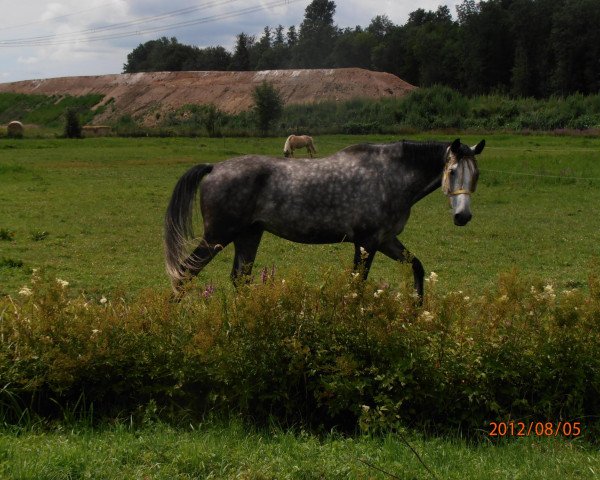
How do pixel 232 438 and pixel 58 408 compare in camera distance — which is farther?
pixel 58 408

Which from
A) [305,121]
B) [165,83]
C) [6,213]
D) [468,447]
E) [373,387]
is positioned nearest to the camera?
[468,447]

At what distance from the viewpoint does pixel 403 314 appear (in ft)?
18.6

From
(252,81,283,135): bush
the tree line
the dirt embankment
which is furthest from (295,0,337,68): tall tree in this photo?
(252,81,283,135): bush

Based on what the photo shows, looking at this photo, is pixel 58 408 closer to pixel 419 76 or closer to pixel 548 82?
pixel 548 82

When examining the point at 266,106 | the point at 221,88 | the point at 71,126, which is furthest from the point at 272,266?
the point at 221,88

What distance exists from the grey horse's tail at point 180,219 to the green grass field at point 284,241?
1.21m

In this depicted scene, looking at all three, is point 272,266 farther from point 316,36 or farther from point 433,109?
point 316,36

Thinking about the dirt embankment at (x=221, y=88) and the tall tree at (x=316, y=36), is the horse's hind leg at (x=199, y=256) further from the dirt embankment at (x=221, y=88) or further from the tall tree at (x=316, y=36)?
the tall tree at (x=316, y=36)

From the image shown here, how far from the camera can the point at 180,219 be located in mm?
8078

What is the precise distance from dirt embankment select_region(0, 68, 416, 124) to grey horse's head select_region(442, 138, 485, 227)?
6601cm

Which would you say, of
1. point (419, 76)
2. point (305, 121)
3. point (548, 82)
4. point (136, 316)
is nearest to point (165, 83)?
point (419, 76)

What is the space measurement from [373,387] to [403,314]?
2.20 ft

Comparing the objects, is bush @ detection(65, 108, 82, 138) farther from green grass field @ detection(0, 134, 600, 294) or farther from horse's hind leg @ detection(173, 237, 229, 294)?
horse's hind leg @ detection(173, 237, 229, 294)

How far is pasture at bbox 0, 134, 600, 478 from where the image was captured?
4.47 m
